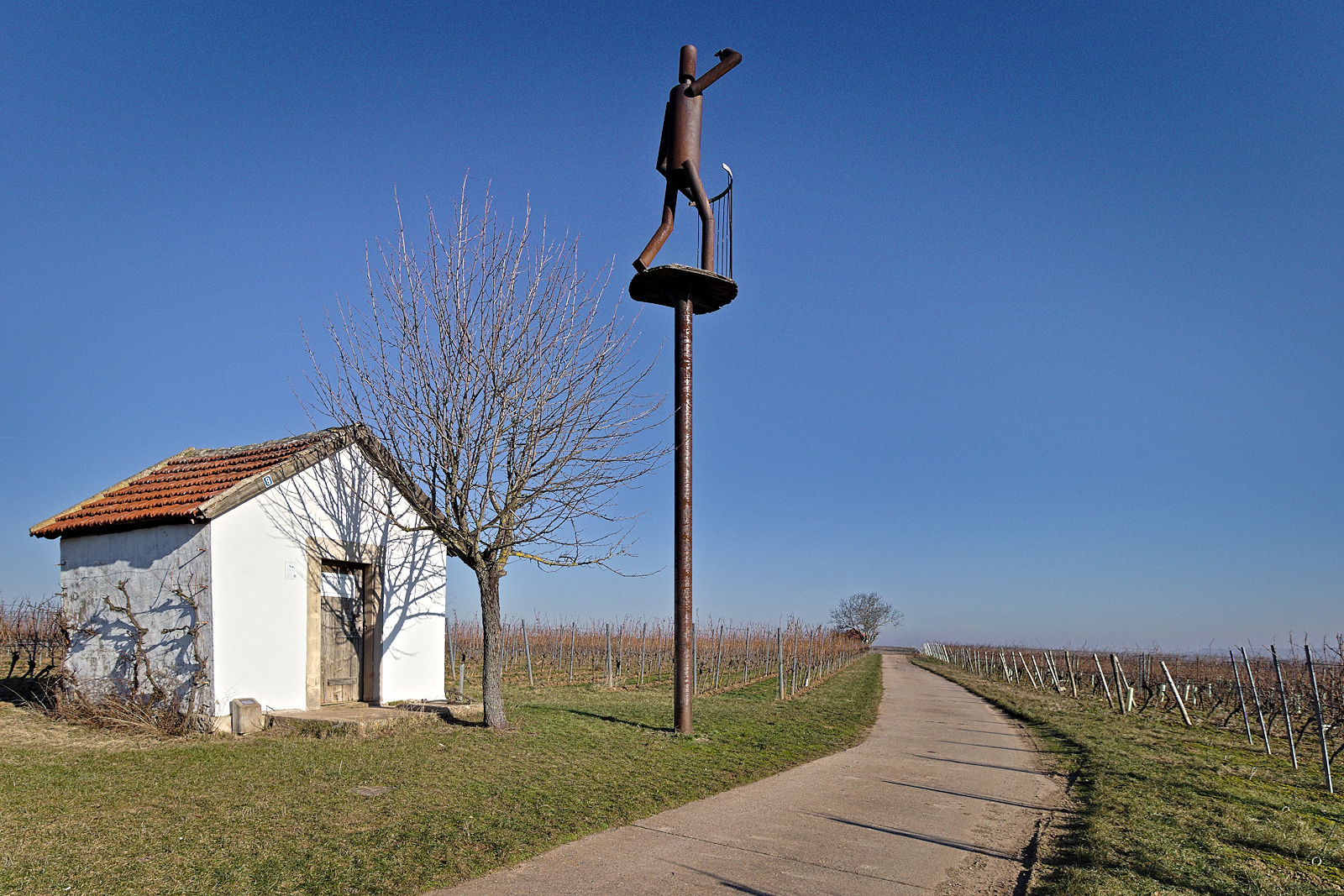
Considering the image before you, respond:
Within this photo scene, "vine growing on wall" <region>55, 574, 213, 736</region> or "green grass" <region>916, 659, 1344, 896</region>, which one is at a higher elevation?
"vine growing on wall" <region>55, 574, 213, 736</region>

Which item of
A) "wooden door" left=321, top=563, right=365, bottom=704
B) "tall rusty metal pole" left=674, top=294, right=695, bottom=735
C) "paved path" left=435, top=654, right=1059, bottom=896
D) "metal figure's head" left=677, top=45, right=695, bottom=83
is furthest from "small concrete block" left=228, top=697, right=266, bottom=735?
"metal figure's head" left=677, top=45, right=695, bottom=83

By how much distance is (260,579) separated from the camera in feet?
34.3

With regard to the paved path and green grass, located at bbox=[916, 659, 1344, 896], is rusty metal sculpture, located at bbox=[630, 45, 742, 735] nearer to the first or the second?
the paved path

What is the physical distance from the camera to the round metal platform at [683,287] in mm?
11609

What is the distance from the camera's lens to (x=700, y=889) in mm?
4922

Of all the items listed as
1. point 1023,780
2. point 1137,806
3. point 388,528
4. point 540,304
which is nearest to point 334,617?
point 388,528

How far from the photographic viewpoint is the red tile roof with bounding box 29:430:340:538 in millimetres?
10469

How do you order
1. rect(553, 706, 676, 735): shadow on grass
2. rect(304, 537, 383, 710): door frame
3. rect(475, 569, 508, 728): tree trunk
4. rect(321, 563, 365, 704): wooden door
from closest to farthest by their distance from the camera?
rect(475, 569, 508, 728): tree trunk
rect(304, 537, 383, 710): door frame
rect(321, 563, 365, 704): wooden door
rect(553, 706, 676, 735): shadow on grass

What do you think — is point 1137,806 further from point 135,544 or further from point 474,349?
point 135,544

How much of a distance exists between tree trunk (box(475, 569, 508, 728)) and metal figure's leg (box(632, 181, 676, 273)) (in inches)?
196

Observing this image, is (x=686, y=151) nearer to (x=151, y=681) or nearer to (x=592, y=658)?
(x=151, y=681)

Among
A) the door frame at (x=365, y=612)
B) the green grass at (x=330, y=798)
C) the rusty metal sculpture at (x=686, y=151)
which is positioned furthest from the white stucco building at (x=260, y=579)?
the rusty metal sculpture at (x=686, y=151)

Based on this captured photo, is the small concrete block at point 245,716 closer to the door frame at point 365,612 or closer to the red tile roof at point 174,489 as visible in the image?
the door frame at point 365,612

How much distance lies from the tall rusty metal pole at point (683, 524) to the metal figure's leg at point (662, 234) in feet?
2.56
